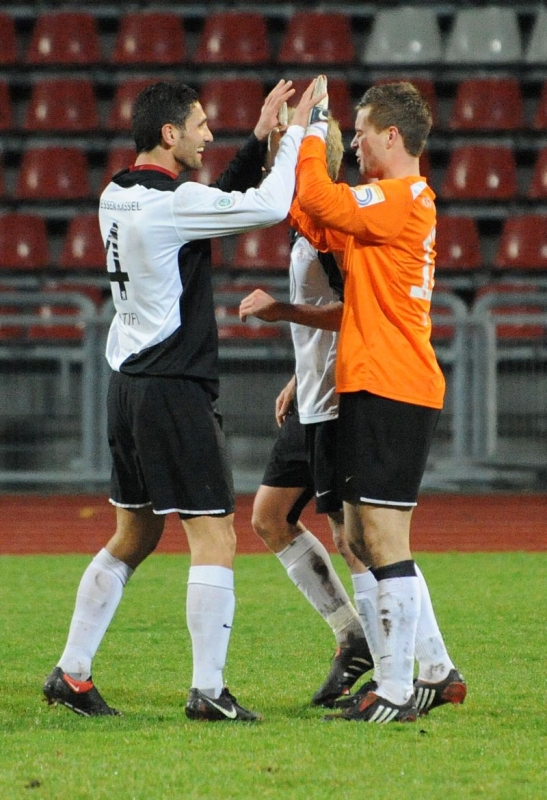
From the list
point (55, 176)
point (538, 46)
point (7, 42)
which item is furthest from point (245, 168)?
point (7, 42)

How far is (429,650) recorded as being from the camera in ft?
14.1

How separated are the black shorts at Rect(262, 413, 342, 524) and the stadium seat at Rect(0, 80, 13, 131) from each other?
10595 mm

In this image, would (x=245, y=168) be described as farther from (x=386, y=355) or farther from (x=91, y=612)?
(x=91, y=612)

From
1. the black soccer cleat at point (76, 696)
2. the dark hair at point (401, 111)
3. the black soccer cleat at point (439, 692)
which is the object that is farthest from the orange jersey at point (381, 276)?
the black soccer cleat at point (76, 696)

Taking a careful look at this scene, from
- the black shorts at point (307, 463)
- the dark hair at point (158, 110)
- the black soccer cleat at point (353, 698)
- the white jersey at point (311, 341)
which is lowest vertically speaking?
the black soccer cleat at point (353, 698)

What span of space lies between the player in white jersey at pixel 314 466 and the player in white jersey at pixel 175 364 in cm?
27

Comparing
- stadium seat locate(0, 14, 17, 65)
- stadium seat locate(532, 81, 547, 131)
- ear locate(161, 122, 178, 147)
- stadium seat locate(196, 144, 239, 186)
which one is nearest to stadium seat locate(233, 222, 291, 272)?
stadium seat locate(196, 144, 239, 186)

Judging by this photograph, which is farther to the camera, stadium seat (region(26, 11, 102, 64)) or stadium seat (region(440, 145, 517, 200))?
stadium seat (region(26, 11, 102, 64))

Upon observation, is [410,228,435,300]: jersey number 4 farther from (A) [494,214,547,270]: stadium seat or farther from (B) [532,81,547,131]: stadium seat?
(B) [532,81,547,131]: stadium seat

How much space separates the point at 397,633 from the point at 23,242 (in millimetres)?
10595

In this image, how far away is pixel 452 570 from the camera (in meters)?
7.82

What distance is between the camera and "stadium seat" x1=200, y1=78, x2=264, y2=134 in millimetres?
14352

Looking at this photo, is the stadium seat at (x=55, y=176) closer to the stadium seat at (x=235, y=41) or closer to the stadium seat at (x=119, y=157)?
the stadium seat at (x=119, y=157)

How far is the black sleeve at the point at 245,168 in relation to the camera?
14.7 ft
